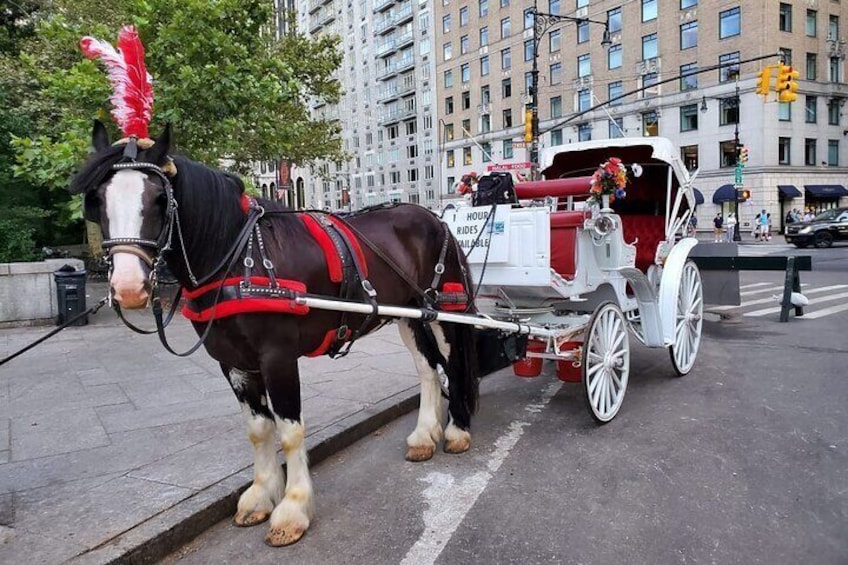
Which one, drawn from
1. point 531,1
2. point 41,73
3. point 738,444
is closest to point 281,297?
point 738,444

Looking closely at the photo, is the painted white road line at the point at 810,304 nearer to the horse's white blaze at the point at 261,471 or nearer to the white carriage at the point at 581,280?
the white carriage at the point at 581,280

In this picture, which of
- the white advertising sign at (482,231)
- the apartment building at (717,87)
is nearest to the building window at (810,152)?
the apartment building at (717,87)

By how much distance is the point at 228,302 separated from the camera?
3279mm

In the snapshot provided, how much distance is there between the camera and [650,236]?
8.22 meters

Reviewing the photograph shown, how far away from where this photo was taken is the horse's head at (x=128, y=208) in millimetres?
2691

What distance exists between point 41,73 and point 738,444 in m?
11.8

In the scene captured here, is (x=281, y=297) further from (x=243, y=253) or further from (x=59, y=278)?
(x=59, y=278)

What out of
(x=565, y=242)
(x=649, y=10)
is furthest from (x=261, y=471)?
(x=649, y=10)

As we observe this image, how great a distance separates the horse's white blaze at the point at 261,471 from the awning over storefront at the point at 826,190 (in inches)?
1837

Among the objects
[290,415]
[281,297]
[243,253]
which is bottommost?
[290,415]

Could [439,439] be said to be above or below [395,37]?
below

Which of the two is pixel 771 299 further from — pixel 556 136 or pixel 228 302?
pixel 556 136

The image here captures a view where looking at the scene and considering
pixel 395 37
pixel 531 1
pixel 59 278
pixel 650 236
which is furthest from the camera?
pixel 395 37

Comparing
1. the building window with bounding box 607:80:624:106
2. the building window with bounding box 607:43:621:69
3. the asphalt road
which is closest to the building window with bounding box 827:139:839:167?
the building window with bounding box 607:80:624:106
